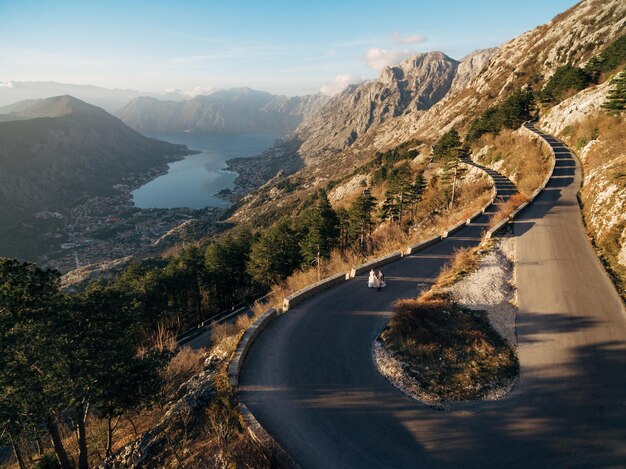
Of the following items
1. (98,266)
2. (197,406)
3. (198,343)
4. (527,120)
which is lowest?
(98,266)

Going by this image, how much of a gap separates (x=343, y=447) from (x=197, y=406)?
4.86 m

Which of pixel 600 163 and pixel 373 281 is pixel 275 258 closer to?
pixel 373 281

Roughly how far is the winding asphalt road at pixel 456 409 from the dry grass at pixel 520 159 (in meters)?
18.0

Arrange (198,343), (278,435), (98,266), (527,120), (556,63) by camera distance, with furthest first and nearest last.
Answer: (98,266)
(556,63)
(527,120)
(198,343)
(278,435)

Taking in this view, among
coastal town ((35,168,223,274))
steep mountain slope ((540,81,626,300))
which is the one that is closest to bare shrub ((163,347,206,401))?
steep mountain slope ((540,81,626,300))

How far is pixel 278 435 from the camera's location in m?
8.70

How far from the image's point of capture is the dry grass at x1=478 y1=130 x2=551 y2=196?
32.1 m

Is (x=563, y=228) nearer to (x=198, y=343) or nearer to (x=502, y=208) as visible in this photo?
(x=502, y=208)

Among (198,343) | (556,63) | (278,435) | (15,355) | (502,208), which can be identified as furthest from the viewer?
(556,63)

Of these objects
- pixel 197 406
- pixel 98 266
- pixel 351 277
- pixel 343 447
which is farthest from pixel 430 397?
pixel 98 266

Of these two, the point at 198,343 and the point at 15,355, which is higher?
the point at 15,355

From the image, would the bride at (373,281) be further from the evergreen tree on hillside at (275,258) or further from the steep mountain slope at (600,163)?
the evergreen tree on hillside at (275,258)

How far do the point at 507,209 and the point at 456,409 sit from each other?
64.3 feet

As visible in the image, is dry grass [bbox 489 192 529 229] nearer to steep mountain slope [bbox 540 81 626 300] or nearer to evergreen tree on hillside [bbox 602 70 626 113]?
steep mountain slope [bbox 540 81 626 300]
